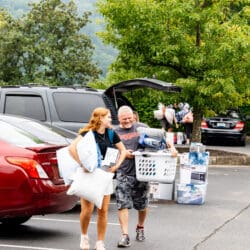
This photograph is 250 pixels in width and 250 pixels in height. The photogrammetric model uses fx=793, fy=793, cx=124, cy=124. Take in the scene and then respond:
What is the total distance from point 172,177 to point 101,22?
14572mm

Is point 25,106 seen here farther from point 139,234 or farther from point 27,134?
point 139,234

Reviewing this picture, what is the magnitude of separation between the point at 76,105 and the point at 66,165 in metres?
4.93

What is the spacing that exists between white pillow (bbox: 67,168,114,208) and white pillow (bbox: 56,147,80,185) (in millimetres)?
126

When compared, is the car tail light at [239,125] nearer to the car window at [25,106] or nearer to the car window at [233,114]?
the car window at [233,114]

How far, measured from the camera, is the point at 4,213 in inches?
352

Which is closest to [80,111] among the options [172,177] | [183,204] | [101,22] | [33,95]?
[33,95]

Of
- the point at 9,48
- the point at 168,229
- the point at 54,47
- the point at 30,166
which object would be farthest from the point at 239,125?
the point at 30,166

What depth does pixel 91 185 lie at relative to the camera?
8211 mm

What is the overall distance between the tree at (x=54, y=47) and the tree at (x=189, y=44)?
14667mm

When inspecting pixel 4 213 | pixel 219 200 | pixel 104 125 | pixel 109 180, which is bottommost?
pixel 219 200

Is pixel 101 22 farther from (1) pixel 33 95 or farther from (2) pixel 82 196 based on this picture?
(2) pixel 82 196

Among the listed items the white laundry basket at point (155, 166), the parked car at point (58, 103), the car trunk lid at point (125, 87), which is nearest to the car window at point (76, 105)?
the parked car at point (58, 103)

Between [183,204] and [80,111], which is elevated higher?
[80,111]

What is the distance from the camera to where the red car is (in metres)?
8.87
